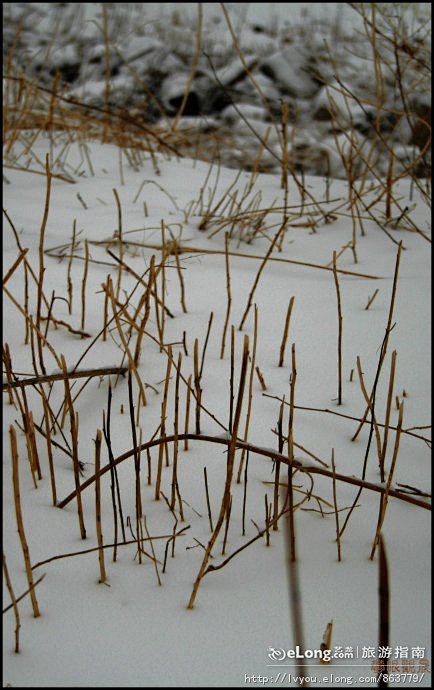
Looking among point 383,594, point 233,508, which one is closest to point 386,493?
point 233,508

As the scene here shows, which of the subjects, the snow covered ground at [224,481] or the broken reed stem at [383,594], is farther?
the snow covered ground at [224,481]

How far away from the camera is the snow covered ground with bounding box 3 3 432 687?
0.59m

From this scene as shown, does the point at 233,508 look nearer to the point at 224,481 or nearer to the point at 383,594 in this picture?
the point at 224,481

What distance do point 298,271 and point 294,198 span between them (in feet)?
2.05

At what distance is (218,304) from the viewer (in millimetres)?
1339

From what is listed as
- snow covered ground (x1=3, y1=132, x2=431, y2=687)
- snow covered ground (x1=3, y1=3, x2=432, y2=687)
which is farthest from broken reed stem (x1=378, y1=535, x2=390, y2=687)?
snow covered ground (x1=3, y1=132, x2=431, y2=687)

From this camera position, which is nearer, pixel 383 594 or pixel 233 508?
pixel 383 594

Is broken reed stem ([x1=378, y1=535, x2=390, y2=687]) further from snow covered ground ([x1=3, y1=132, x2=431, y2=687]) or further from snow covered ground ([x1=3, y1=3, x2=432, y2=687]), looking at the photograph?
snow covered ground ([x1=3, y1=132, x2=431, y2=687])

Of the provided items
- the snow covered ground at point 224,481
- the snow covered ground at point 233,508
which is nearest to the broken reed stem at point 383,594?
the snow covered ground at point 224,481

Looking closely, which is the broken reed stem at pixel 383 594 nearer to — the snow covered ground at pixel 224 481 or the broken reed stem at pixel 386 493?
the snow covered ground at pixel 224 481

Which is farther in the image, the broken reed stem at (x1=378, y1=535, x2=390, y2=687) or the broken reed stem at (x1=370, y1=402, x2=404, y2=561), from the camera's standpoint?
the broken reed stem at (x1=370, y1=402, x2=404, y2=561)

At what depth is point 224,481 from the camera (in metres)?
0.83

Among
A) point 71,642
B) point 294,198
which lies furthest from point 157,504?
point 294,198

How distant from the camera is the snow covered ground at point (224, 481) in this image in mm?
595
